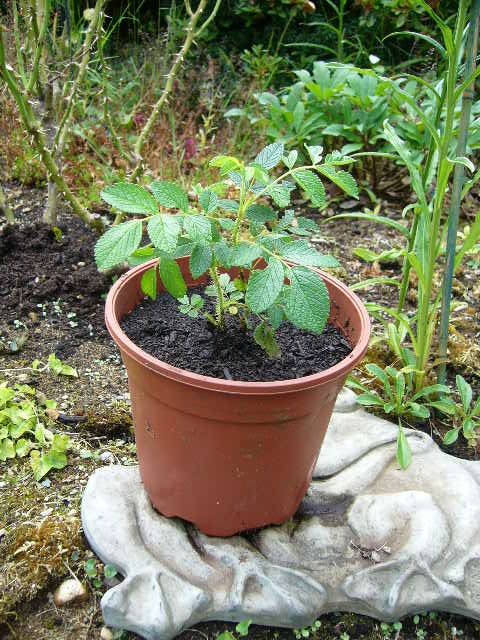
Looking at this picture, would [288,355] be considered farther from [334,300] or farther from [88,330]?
[88,330]

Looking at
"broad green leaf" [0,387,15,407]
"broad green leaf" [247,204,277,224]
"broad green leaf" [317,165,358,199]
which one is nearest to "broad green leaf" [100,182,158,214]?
"broad green leaf" [247,204,277,224]

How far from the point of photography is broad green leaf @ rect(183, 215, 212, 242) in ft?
3.91

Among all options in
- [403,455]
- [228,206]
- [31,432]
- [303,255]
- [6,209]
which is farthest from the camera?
[6,209]

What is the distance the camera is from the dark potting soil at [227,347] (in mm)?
1406

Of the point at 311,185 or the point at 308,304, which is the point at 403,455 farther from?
the point at 311,185

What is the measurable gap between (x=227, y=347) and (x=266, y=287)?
0.99 ft

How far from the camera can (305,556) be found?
1.57 meters

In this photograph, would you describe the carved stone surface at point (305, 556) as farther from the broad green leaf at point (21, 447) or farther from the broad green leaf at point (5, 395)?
the broad green leaf at point (5, 395)

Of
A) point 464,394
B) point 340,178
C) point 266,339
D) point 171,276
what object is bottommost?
point 464,394

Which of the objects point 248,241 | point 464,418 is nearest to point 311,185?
point 248,241

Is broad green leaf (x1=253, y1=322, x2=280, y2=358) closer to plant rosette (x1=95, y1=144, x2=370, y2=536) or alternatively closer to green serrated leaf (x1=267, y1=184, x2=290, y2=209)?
plant rosette (x1=95, y1=144, x2=370, y2=536)

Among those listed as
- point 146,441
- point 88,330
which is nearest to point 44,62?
point 88,330

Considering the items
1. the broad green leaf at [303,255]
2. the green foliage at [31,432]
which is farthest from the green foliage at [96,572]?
the broad green leaf at [303,255]

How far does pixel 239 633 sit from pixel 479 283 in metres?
2.00
